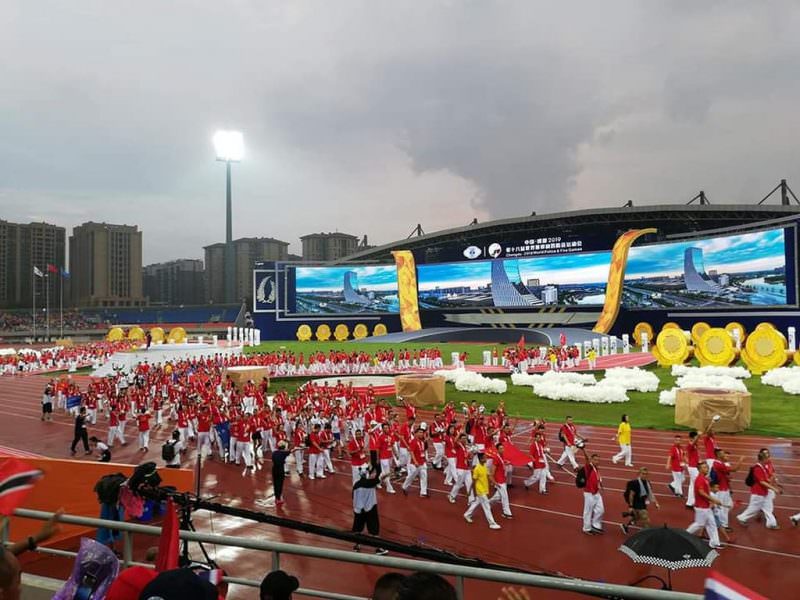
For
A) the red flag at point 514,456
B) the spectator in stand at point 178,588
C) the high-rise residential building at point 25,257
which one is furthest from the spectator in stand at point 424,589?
the high-rise residential building at point 25,257

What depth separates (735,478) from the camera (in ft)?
42.5

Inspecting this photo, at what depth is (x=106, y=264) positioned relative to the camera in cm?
11631

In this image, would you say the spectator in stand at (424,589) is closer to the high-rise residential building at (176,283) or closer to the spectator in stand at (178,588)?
the spectator in stand at (178,588)

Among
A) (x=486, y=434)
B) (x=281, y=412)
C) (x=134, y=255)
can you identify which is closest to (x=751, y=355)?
(x=486, y=434)

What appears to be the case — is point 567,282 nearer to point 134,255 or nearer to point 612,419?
point 612,419

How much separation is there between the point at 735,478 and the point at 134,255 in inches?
4955

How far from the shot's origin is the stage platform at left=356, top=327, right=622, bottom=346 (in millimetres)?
46969

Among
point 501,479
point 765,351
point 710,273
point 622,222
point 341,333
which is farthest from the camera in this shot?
point 341,333

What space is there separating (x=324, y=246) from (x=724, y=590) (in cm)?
13382

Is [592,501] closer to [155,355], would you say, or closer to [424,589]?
[424,589]

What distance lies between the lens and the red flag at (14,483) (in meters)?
3.11

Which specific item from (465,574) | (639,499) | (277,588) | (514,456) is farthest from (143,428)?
(465,574)

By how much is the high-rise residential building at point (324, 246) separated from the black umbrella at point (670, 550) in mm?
126787

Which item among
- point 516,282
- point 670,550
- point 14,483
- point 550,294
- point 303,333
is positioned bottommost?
point 670,550
